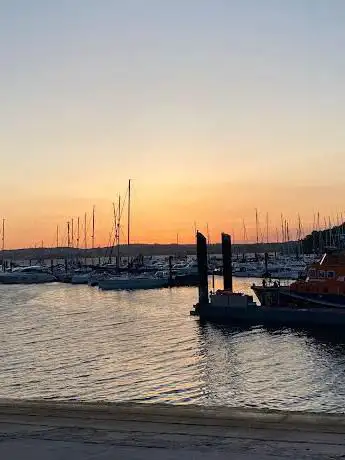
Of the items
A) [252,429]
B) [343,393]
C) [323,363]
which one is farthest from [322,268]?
[252,429]

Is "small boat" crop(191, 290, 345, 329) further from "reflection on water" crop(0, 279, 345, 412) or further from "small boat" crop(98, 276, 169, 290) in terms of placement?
"small boat" crop(98, 276, 169, 290)

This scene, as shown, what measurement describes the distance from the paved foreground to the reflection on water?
9.85 m

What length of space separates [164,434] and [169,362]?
64.2ft

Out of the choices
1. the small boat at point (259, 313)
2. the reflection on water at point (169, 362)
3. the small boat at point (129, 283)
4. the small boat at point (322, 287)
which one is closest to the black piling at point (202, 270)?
the small boat at point (259, 313)

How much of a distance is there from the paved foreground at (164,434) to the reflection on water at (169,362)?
9.85 meters

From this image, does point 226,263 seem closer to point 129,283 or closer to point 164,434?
point 129,283

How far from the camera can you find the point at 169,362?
27.0 metres

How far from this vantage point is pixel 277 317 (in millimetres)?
40188

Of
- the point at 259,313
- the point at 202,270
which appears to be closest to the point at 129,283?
the point at 202,270

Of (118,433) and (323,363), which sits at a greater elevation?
(118,433)

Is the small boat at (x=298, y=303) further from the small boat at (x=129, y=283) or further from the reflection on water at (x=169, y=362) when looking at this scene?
the small boat at (x=129, y=283)

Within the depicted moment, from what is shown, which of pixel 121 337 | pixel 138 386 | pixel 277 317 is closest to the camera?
pixel 138 386

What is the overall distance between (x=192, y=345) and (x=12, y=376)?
11.3 meters

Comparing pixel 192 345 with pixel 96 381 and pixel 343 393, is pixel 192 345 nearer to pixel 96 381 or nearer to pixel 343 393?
pixel 96 381
